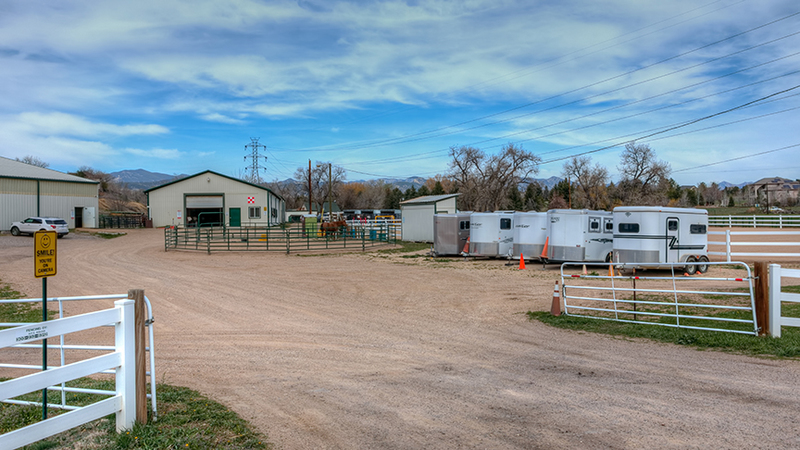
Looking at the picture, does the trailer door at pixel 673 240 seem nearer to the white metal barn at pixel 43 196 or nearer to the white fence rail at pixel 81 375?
the white fence rail at pixel 81 375

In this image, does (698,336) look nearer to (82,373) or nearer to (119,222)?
(82,373)

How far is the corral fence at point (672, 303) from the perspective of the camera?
9.07 meters

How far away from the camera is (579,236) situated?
19.8 m

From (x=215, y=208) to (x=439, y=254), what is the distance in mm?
33947

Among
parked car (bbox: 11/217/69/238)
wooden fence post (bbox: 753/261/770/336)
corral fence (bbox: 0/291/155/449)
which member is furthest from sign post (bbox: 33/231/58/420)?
parked car (bbox: 11/217/69/238)

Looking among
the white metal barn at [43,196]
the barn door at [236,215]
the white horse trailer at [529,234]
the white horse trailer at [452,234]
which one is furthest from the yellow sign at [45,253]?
the barn door at [236,215]

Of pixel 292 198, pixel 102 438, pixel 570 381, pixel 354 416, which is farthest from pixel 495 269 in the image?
pixel 292 198

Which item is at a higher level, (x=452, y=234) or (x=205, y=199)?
(x=205, y=199)

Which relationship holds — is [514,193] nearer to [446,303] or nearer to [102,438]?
[446,303]

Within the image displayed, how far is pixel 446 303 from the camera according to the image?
13.0m

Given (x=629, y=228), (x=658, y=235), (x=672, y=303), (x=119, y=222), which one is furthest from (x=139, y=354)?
(x=119, y=222)

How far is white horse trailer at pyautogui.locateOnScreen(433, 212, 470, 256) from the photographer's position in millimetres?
25328

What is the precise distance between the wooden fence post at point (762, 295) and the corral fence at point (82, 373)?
8.89 meters

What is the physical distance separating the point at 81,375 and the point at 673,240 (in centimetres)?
1809
